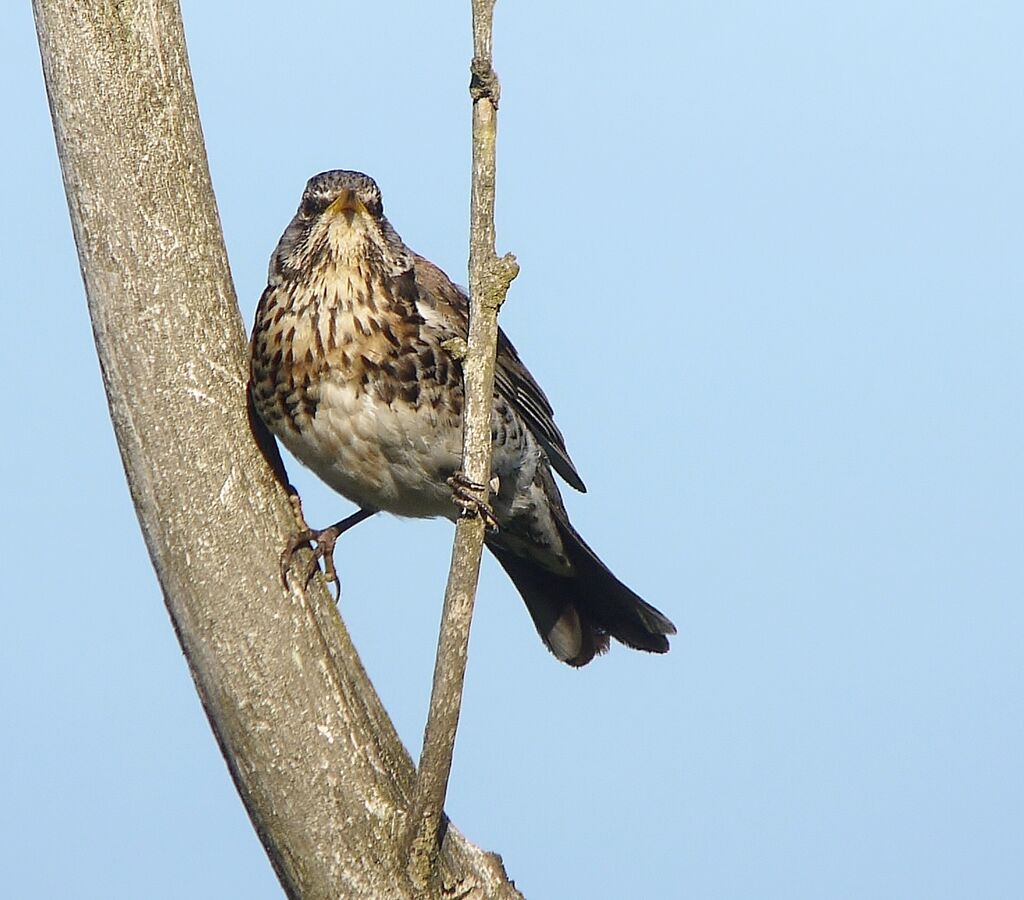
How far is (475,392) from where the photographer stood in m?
3.66

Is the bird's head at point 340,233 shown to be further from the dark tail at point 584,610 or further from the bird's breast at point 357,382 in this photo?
the dark tail at point 584,610

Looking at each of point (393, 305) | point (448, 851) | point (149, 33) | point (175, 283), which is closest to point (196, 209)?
point (175, 283)

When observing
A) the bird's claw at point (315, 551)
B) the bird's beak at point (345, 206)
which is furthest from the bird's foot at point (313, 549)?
the bird's beak at point (345, 206)

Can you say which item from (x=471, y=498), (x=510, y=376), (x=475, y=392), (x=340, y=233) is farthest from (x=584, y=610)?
(x=475, y=392)

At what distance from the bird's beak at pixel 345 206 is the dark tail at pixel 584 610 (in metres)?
1.56

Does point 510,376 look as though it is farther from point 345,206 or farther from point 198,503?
point 198,503

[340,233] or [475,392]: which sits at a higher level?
[340,233]

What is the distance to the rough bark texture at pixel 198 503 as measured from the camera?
4062 mm

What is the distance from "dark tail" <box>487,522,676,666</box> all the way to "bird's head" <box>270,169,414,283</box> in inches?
56.1

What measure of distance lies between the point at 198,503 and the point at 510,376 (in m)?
1.79

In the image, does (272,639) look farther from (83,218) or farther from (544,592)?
(544,592)

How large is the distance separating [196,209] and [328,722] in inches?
57.6

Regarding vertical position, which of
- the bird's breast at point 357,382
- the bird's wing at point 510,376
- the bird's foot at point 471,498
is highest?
the bird's wing at point 510,376

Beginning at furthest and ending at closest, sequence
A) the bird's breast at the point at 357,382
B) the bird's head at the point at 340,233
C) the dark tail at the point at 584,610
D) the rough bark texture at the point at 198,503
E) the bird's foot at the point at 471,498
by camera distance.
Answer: the dark tail at the point at 584,610 → the bird's head at the point at 340,233 → the bird's breast at the point at 357,382 → the rough bark texture at the point at 198,503 → the bird's foot at the point at 471,498
